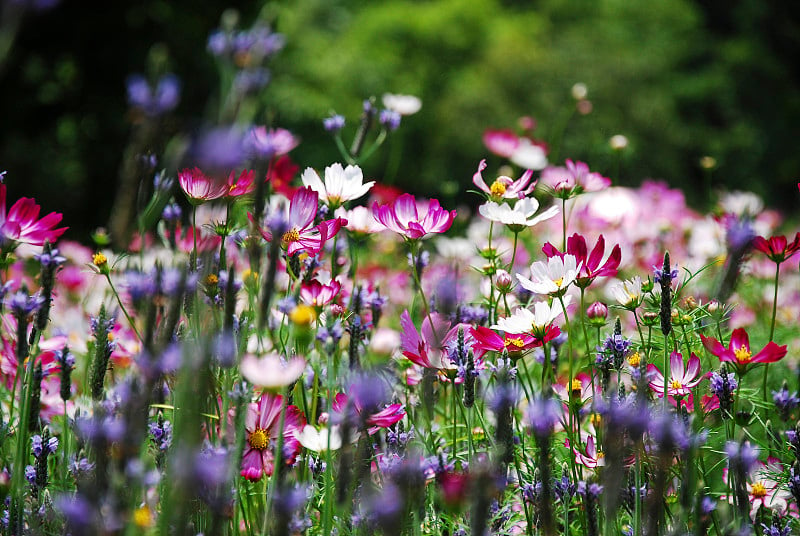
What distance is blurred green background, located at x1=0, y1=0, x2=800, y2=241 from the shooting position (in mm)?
4977

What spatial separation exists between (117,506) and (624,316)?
66.3 inches

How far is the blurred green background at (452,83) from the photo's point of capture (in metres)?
4.98

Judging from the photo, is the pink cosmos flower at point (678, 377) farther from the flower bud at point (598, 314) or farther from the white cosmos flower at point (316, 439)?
the white cosmos flower at point (316, 439)

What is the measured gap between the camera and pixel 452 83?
834 centimetres

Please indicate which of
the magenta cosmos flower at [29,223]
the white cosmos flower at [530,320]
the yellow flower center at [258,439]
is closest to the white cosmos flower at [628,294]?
the white cosmos flower at [530,320]

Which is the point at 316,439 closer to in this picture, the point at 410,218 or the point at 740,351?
the point at 410,218

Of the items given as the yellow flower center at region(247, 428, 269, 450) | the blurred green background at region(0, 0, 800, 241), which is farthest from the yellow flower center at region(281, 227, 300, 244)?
the blurred green background at region(0, 0, 800, 241)

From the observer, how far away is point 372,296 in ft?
3.88

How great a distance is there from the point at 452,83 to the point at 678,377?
762cm

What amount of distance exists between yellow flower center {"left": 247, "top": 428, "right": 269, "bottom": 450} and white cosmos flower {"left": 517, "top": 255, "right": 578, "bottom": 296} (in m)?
0.35

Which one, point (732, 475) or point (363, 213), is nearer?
point (732, 475)

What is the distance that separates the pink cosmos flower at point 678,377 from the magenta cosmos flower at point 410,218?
1.06 ft

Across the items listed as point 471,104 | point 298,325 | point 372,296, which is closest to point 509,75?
point 471,104

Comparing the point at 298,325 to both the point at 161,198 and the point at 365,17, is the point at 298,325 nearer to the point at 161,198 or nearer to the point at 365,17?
the point at 161,198
